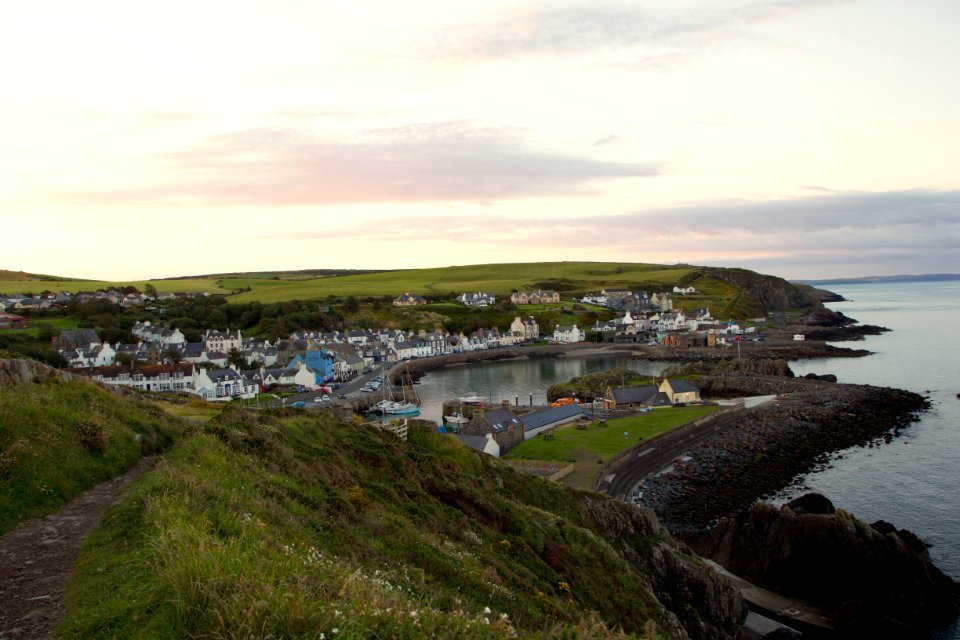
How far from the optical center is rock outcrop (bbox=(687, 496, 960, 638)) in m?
22.6

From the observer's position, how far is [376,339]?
114 m

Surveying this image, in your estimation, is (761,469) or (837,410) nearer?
(761,469)

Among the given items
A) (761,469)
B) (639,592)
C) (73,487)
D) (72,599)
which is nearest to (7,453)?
(73,487)

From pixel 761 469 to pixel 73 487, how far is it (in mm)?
38257

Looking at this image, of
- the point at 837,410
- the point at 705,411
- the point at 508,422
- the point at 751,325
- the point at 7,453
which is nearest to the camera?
the point at 7,453

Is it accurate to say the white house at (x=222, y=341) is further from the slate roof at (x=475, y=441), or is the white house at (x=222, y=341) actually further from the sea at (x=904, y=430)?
the slate roof at (x=475, y=441)

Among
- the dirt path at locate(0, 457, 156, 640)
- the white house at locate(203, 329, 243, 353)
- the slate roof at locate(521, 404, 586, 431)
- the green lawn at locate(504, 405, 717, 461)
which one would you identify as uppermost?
the dirt path at locate(0, 457, 156, 640)

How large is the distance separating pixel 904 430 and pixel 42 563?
56.9 metres

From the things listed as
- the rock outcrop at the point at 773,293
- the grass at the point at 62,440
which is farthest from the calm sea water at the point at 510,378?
the rock outcrop at the point at 773,293

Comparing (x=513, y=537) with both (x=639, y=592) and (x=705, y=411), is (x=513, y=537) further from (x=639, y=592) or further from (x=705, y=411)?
(x=705, y=411)

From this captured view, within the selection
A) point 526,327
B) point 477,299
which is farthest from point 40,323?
point 477,299

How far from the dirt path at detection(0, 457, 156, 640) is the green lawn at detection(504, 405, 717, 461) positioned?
30169 mm

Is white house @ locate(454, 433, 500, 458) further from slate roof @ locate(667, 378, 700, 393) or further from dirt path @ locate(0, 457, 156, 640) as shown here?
dirt path @ locate(0, 457, 156, 640)

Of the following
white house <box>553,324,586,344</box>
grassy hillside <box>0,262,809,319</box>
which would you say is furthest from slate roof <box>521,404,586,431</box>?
grassy hillside <box>0,262,809,319</box>
